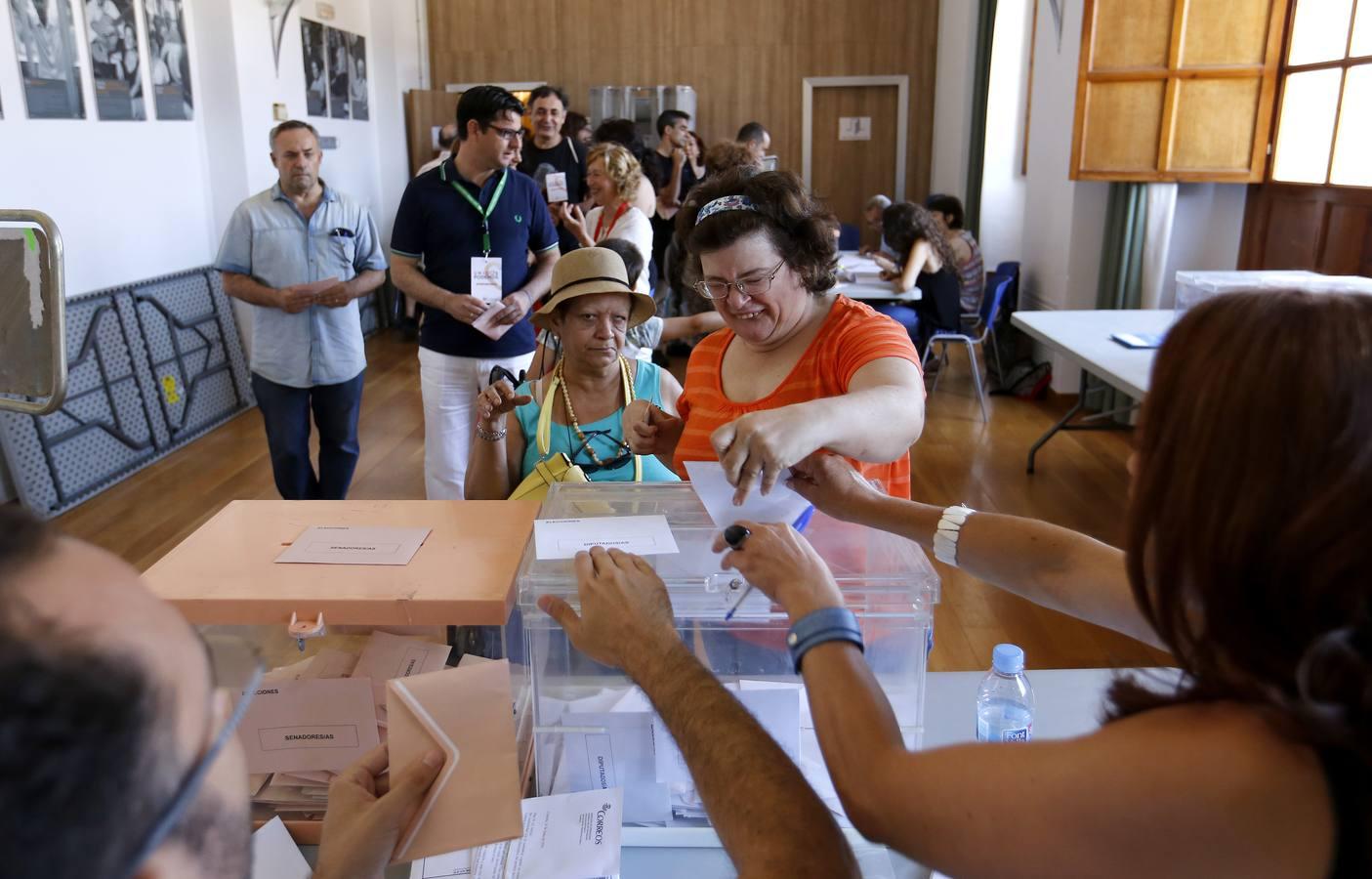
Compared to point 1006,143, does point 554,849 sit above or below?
below

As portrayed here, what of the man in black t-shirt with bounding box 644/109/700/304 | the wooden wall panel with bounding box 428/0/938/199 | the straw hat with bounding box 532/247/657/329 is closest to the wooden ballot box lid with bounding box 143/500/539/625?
the straw hat with bounding box 532/247/657/329

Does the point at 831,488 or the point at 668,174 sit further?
the point at 668,174

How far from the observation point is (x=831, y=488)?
1370 millimetres

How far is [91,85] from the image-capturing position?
478cm

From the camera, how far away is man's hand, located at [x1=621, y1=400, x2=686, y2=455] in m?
1.97

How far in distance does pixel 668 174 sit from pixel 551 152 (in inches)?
49.9

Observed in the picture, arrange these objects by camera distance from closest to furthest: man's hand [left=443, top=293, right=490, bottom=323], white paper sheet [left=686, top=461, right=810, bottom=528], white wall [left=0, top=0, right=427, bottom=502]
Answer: white paper sheet [left=686, top=461, right=810, bottom=528] → man's hand [left=443, top=293, right=490, bottom=323] → white wall [left=0, top=0, right=427, bottom=502]

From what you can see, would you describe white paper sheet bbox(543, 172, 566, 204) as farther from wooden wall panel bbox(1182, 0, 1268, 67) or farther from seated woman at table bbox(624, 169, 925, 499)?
wooden wall panel bbox(1182, 0, 1268, 67)

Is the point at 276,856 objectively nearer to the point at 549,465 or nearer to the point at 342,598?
the point at 342,598

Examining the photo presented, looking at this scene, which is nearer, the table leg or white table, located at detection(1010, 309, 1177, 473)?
white table, located at detection(1010, 309, 1177, 473)

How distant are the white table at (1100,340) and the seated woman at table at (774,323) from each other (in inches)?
71.5

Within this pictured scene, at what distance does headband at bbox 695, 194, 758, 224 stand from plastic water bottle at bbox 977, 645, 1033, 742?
2.88ft

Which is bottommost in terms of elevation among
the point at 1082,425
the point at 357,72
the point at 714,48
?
the point at 1082,425

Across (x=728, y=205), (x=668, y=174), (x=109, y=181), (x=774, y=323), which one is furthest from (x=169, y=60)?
A: (x=774, y=323)
